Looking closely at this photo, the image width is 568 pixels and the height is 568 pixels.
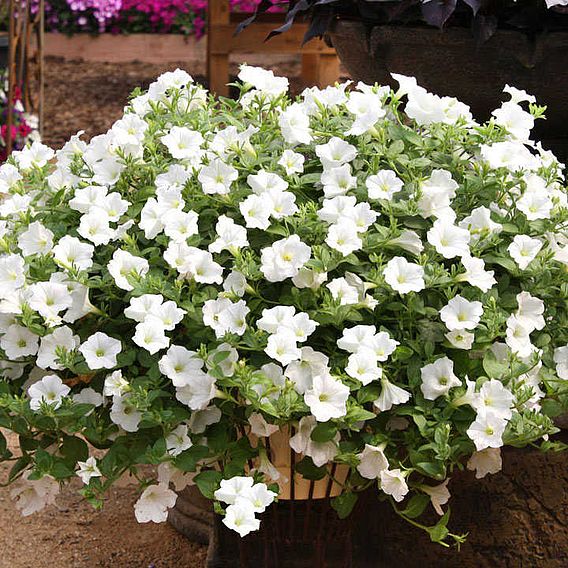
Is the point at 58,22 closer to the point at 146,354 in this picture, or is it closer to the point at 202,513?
the point at 202,513

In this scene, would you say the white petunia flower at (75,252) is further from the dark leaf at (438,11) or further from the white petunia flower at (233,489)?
the dark leaf at (438,11)

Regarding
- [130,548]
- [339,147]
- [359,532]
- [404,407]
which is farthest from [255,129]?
[130,548]

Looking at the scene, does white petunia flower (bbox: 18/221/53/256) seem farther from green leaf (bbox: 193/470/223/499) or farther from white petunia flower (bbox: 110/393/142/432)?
green leaf (bbox: 193/470/223/499)

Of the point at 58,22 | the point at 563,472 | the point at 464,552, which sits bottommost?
the point at 58,22

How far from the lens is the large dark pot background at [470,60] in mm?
2461

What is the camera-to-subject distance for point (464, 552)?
2193 mm

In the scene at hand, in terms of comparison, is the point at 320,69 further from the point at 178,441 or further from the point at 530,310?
the point at 178,441

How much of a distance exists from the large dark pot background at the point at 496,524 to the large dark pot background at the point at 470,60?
0.91 meters

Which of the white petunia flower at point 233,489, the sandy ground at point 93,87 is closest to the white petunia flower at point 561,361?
the white petunia flower at point 233,489

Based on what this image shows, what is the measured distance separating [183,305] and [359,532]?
738mm

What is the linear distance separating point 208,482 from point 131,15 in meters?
9.23

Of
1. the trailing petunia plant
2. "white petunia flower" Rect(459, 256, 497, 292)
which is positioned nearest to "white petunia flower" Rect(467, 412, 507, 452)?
the trailing petunia plant

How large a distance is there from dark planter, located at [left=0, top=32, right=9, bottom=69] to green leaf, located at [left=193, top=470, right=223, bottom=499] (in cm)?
560

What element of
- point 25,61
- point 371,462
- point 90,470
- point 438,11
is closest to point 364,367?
point 371,462
